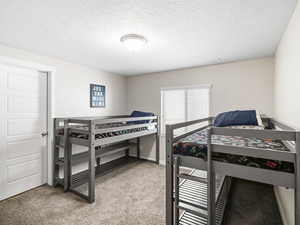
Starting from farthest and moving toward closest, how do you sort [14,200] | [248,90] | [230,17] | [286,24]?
[248,90], [14,200], [286,24], [230,17]

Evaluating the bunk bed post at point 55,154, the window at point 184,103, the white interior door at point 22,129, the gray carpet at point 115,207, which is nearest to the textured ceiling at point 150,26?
the white interior door at point 22,129

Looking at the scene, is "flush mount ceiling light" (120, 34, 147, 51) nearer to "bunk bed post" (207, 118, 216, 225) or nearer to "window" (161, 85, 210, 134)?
"bunk bed post" (207, 118, 216, 225)

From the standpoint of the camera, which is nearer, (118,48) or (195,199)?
(195,199)

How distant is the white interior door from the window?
262 centimetres

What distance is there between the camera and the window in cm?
352

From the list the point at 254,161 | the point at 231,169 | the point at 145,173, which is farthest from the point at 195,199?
the point at 145,173

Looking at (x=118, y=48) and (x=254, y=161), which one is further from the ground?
(x=118, y=48)

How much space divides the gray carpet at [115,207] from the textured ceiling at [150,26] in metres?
2.32

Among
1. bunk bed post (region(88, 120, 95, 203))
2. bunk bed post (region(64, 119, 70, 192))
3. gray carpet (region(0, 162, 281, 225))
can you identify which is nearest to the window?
gray carpet (region(0, 162, 281, 225))

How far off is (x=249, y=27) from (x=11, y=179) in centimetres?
397

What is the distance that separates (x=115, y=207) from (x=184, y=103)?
2.58m

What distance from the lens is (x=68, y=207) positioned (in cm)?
217

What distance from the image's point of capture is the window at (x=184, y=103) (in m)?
3.52

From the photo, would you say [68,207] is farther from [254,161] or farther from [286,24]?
[286,24]
